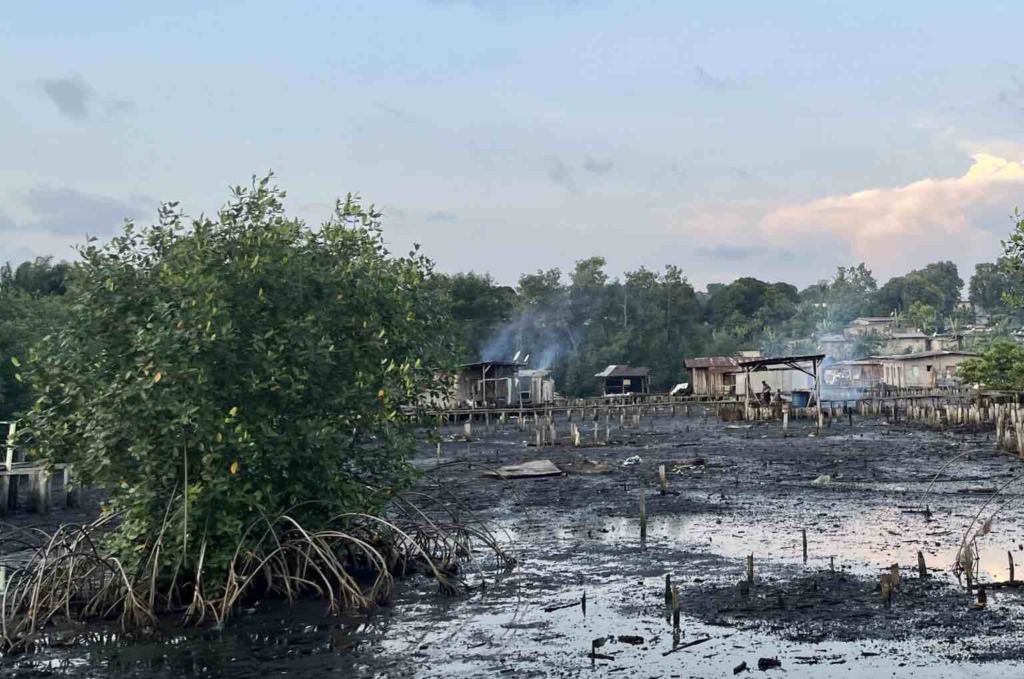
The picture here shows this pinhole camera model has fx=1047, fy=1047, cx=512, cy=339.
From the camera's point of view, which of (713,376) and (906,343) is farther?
(906,343)

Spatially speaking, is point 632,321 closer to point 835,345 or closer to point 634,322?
point 634,322

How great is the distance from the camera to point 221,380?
14.5 metres

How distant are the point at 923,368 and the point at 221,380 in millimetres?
74546

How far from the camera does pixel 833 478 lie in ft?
95.3

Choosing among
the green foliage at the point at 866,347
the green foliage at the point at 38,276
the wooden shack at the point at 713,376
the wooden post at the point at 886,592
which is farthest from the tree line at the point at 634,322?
the wooden post at the point at 886,592

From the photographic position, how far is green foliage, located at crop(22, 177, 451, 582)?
13.8 m

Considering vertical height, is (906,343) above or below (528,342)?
below

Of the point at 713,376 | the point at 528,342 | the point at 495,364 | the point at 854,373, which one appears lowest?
the point at 713,376

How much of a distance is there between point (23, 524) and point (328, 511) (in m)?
12.7

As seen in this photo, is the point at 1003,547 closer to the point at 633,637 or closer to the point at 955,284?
the point at 633,637

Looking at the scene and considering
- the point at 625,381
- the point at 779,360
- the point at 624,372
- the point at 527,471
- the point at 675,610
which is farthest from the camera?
the point at 625,381

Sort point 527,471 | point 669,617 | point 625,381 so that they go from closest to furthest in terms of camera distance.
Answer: point 669,617, point 527,471, point 625,381

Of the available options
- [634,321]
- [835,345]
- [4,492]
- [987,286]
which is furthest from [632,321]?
[4,492]

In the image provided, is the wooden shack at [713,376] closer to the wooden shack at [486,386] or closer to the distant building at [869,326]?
the wooden shack at [486,386]
